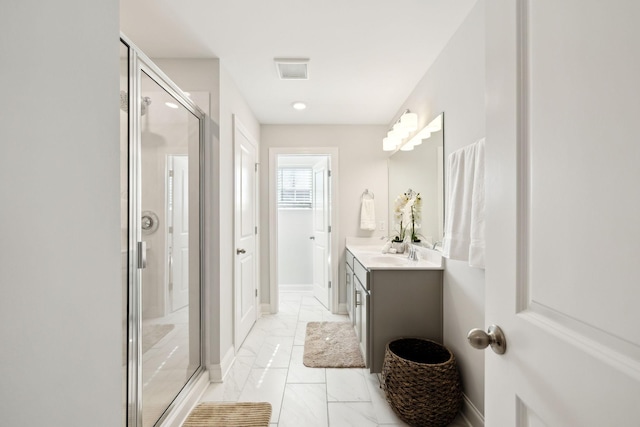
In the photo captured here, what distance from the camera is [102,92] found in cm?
64

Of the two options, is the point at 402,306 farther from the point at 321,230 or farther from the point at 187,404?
the point at 321,230

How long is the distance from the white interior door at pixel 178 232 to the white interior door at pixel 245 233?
0.71 meters

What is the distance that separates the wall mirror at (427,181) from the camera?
2244 mm

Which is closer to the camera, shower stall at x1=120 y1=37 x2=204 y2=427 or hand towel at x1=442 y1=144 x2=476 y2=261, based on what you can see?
shower stall at x1=120 y1=37 x2=204 y2=427

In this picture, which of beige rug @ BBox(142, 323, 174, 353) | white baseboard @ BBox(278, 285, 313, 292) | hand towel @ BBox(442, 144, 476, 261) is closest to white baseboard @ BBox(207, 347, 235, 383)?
beige rug @ BBox(142, 323, 174, 353)

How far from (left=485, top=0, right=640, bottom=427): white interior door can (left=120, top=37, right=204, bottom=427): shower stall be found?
1.39m

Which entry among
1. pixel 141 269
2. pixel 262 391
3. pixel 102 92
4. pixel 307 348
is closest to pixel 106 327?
pixel 102 92

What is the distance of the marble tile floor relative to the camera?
1843mm

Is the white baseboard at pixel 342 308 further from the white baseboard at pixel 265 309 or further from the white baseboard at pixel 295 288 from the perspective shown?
the white baseboard at pixel 295 288

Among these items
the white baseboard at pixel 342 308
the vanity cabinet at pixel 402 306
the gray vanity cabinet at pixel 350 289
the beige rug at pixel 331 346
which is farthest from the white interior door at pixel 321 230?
the vanity cabinet at pixel 402 306

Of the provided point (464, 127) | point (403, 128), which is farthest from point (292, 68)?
point (464, 127)

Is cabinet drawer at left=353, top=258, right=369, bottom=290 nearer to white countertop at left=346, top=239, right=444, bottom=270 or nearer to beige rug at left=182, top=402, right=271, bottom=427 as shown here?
white countertop at left=346, top=239, right=444, bottom=270

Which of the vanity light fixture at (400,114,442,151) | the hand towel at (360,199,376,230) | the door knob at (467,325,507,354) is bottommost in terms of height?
the door knob at (467,325,507,354)

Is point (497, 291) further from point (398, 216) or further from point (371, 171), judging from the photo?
point (371, 171)
